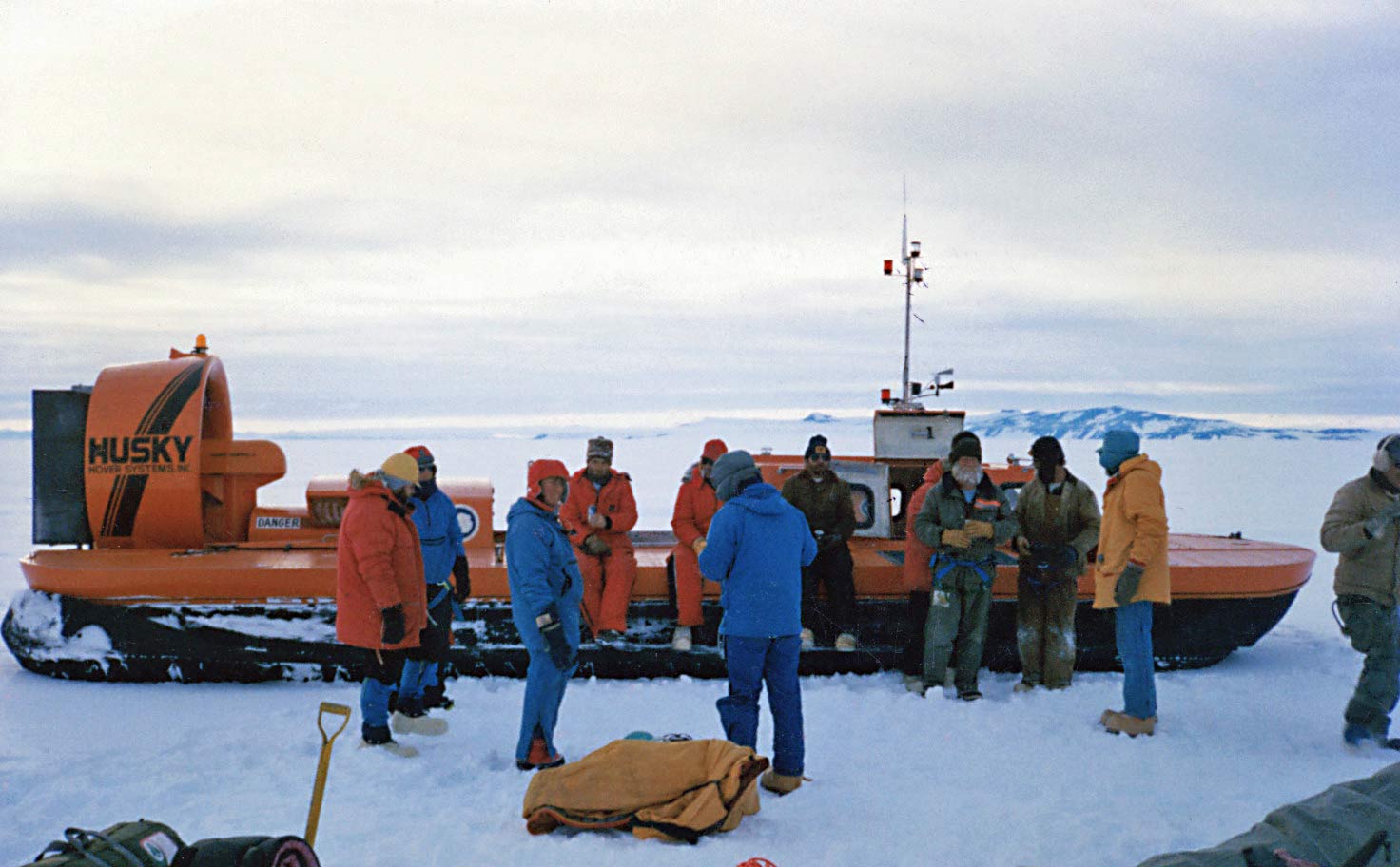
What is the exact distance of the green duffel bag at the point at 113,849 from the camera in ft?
8.88

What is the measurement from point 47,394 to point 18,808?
4.15 m

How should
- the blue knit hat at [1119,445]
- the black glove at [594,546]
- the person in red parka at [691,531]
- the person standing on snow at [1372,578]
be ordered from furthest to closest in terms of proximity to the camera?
the person in red parka at [691,531] → the black glove at [594,546] → the blue knit hat at [1119,445] → the person standing on snow at [1372,578]

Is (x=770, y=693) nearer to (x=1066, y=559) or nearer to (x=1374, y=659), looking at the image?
(x=1066, y=559)

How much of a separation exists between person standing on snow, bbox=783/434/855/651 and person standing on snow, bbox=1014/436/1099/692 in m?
1.11

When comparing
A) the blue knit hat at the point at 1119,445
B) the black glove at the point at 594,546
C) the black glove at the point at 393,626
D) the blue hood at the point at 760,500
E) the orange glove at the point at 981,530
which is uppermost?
the blue knit hat at the point at 1119,445

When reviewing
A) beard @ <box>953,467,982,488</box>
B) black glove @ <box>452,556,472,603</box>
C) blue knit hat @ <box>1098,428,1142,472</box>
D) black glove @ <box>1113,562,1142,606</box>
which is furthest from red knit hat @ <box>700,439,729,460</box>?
black glove @ <box>1113,562,1142,606</box>

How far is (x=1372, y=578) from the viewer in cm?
515

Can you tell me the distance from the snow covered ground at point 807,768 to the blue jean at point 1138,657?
207 millimetres

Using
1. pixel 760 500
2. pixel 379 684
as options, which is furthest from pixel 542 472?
pixel 379 684

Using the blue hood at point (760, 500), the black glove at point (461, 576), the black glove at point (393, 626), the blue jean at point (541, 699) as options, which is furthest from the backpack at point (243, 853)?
the black glove at point (461, 576)

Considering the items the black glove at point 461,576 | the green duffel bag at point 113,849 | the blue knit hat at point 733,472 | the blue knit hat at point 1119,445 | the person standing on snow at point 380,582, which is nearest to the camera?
the green duffel bag at point 113,849

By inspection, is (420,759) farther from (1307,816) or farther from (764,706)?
(1307,816)

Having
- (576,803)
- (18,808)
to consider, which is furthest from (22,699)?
(576,803)

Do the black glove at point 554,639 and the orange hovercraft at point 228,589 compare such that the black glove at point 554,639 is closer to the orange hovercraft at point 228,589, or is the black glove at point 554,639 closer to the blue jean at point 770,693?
the blue jean at point 770,693
